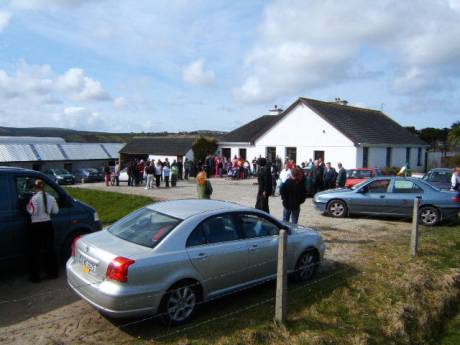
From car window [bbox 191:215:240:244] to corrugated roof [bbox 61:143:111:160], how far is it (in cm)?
4897

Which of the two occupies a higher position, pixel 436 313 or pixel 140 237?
pixel 140 237

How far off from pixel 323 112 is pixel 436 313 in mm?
26214

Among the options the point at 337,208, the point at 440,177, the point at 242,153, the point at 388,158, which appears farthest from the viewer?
the point at 242,153

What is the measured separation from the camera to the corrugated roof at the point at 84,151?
51.8 metres

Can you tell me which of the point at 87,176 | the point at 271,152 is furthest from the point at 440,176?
the point at 87,176

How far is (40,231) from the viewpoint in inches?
265

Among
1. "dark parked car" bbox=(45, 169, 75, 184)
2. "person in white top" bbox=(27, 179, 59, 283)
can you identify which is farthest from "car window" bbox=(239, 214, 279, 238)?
"dark parked car" bbox=(45, 169, 75, 184)

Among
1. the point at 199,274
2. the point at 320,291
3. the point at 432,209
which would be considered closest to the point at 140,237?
the point at 199,274

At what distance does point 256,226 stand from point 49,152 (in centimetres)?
4866

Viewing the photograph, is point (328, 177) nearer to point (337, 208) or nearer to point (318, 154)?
point (337, 208)

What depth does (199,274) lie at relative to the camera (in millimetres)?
5457

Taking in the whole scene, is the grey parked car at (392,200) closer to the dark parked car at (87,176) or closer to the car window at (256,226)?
the car window at (256,226)

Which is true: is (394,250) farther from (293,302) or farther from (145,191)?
(145,191)

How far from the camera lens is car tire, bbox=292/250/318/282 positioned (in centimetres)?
703
